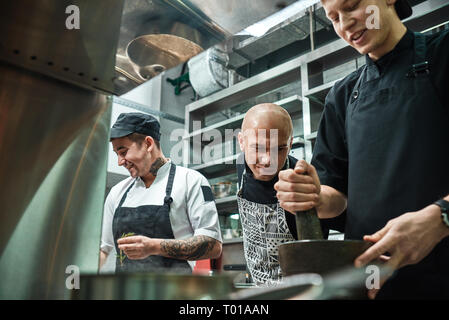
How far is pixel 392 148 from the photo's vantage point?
3.20ft

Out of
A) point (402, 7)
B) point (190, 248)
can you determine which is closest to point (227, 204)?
point (190, 248)

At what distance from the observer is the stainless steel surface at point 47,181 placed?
2.43ft

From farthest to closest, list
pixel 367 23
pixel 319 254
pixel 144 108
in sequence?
pixel 144 108
pixel 367 23
pixel 319 254

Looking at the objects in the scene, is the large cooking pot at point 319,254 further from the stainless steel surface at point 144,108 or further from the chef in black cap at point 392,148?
the stainless steel surface at point 144,108

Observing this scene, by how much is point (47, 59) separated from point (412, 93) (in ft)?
2.83

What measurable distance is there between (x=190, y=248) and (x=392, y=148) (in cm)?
108

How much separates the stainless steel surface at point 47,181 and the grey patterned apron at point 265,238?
2.71 ft

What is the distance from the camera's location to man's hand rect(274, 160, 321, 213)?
2.89 feet

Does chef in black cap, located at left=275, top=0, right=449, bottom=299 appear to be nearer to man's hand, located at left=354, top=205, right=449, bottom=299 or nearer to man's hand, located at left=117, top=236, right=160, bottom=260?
man's hand, located at left=354, top=205, right=449, bottom=299

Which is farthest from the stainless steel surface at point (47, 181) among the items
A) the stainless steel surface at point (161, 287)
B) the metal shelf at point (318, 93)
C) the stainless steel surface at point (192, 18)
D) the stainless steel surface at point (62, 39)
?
the metal shelf at point (318, 93)

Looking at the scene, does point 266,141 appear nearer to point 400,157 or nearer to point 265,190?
point 265,190
